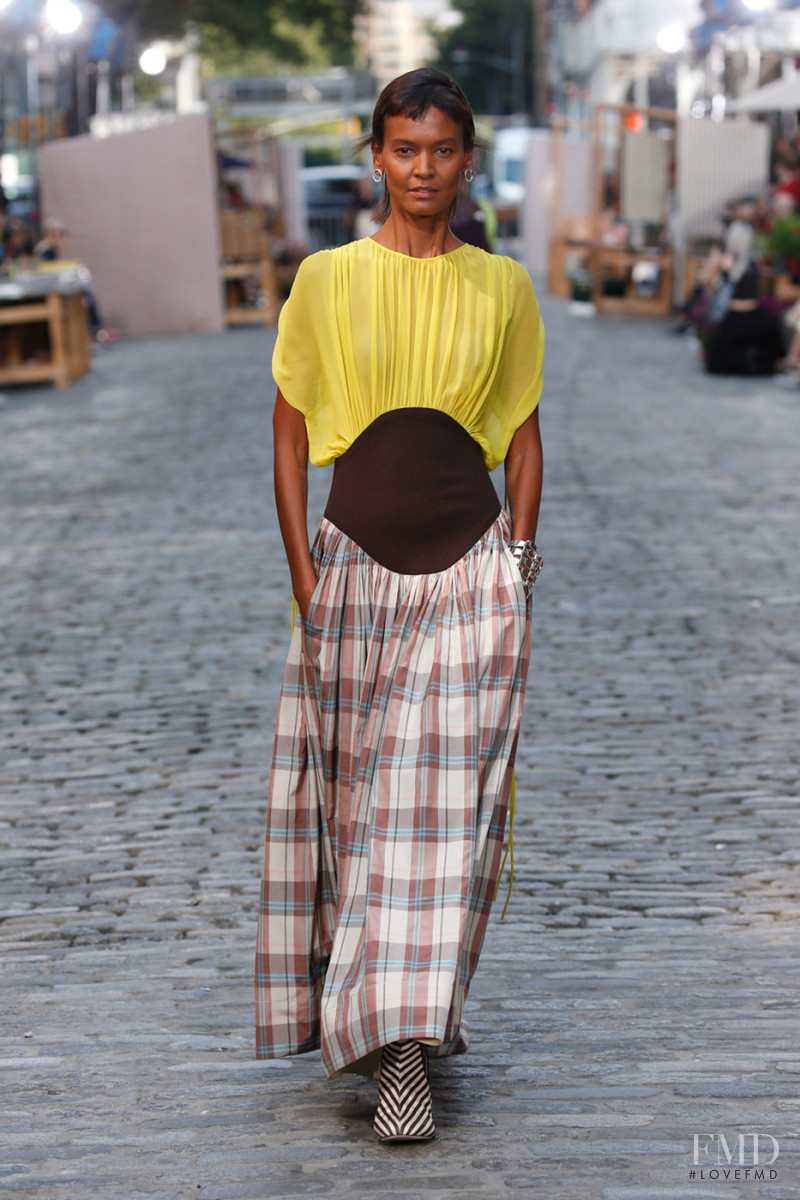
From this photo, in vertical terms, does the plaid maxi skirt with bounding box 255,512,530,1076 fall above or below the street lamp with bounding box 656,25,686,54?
below

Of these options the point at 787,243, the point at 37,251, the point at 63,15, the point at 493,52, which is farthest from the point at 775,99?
the point at 493,52

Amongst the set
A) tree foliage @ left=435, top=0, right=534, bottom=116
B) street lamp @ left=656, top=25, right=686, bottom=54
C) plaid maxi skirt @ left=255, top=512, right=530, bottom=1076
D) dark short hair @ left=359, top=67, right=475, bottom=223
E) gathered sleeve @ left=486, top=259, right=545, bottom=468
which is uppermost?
tree foliage @ left=435, top=0, right=534, bottom=116

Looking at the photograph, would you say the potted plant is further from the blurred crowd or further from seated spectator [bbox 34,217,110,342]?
seated spectator [bbox 34,217,110,342]

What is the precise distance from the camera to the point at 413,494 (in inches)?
123

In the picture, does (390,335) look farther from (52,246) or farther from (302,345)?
(52,246)

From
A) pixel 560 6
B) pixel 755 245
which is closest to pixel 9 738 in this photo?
pixel 755 245

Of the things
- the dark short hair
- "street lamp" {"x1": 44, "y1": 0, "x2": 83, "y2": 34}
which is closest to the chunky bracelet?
the dark short hair

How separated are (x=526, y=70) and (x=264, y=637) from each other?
3336 inches

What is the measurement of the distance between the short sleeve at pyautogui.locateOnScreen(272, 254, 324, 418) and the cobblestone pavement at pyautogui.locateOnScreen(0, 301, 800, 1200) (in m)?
1.38

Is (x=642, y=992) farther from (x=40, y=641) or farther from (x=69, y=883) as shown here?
(x=40, y=641)

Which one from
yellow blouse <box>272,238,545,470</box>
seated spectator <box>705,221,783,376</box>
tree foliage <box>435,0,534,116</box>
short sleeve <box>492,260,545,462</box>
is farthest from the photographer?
tree foliage <box>435,0,534,116</box>

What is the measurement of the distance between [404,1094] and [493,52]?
89535 millimetres
